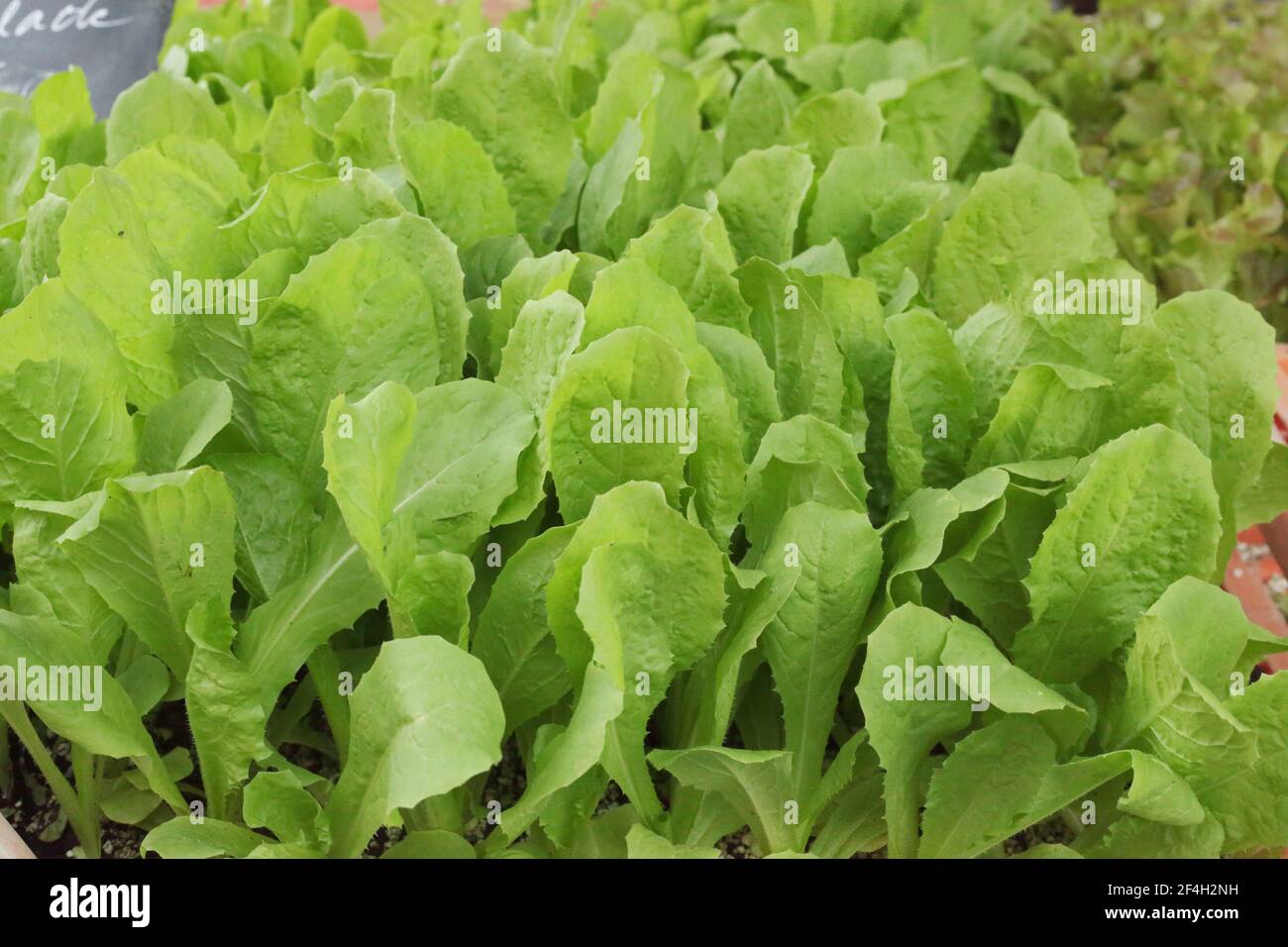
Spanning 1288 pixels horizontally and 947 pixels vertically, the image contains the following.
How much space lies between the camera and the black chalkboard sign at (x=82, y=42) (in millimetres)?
1178

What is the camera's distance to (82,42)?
3.89ft

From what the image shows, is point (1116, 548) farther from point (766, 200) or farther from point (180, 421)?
point (180, 421)

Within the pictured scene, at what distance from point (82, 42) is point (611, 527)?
94cm

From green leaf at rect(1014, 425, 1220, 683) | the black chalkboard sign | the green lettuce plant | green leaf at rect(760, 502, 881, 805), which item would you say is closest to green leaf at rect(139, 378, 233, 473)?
the green lettuce plant

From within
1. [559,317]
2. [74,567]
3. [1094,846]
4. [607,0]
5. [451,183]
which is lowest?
[1094,846]

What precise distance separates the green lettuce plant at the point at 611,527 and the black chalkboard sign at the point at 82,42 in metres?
0.47

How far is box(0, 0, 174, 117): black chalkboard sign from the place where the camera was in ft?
3.86

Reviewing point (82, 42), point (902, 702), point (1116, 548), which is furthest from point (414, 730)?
point (82, 42)

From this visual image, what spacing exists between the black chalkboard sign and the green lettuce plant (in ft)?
1.54

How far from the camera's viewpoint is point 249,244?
0.73m

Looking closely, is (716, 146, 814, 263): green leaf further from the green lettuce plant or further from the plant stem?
the plant stem
